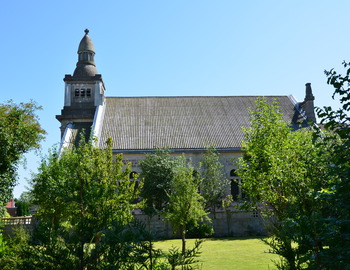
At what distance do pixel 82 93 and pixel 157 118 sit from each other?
344 inches

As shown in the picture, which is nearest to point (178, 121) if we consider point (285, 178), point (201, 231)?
point (201, 231)

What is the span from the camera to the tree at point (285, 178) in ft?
27.0

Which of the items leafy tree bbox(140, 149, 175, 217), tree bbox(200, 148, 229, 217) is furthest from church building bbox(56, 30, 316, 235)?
leafy tree bbox(140, 149, 175, 217)

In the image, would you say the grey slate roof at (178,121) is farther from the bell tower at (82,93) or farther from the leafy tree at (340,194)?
the leafy tree at (340,194)

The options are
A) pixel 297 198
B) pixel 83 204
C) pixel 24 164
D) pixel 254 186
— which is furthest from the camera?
pixel 24 164

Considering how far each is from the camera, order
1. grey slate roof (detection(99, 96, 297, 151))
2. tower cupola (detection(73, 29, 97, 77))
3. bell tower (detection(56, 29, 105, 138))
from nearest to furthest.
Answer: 1. grey slate roof (detection(99, 96, 297, 151))
2. bell tower (detection(56, 29, 105, 138))
3. tower cupola (detection(73, 29, 97, 77))

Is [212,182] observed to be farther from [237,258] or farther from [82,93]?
[82,93]

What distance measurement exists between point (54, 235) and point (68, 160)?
1737 cm

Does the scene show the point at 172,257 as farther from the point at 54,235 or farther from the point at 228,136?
the point at 228,136

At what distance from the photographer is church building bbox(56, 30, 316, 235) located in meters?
33.8

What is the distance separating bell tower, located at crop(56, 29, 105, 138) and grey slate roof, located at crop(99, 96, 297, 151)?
1.87 m

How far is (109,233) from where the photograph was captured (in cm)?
571

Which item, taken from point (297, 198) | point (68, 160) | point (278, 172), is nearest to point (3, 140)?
point (68, 160)

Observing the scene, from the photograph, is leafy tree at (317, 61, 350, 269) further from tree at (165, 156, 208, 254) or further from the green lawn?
tree at (165, 156, 208, 254)
